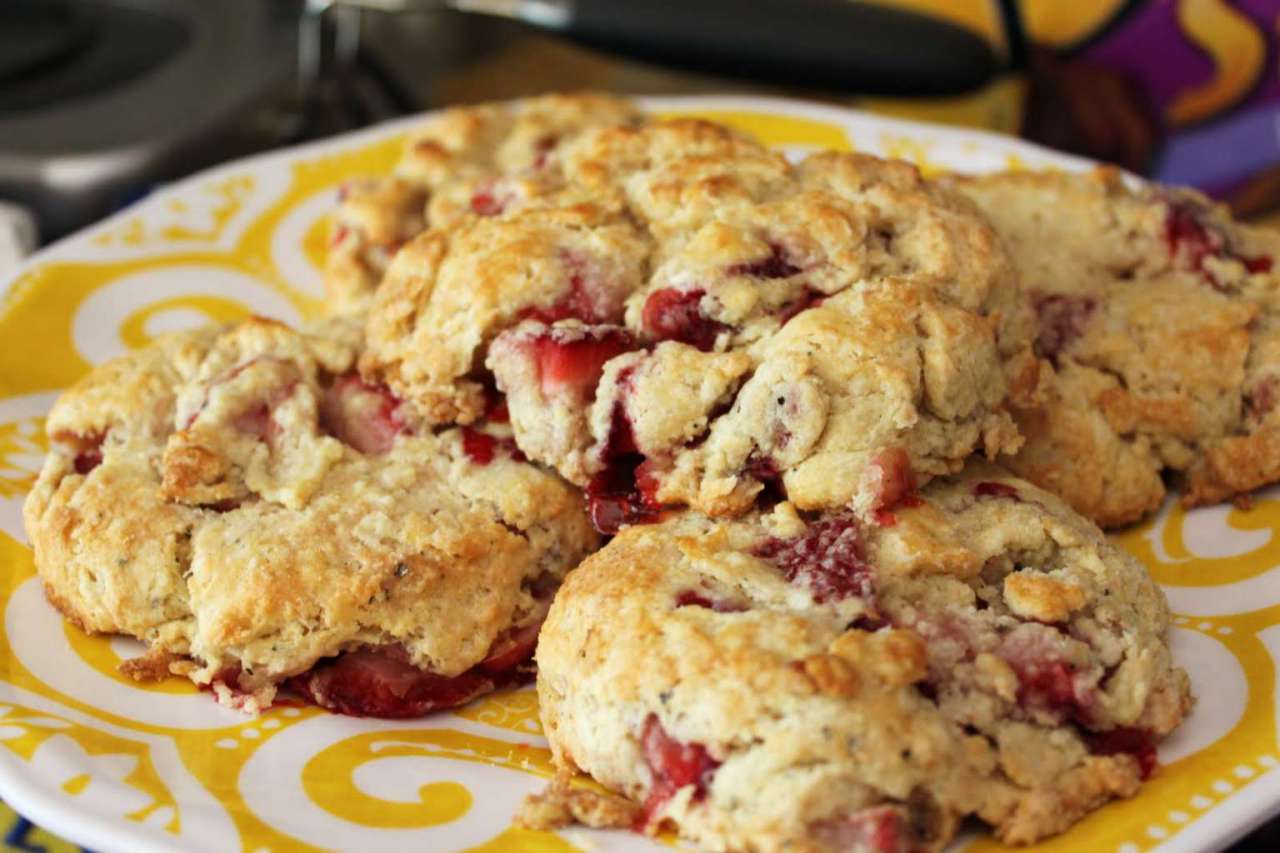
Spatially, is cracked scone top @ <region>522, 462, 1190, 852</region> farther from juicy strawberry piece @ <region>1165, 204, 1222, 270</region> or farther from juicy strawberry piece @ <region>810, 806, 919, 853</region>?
juicy strawberry piece @ <region>1165, 204, 1222, 270</region>

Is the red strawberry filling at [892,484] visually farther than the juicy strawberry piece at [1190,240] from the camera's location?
No

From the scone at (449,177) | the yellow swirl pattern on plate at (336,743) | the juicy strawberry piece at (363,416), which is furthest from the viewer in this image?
the scone at (449,177)

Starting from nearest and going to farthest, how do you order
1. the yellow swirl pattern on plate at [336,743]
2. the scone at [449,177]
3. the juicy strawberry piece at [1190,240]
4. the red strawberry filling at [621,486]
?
the yellow swirl pattern on plate at [336,743], the red strawberry filling at [621,486], the juicy strawberry piece at [1190,240], the scone at [449,177]

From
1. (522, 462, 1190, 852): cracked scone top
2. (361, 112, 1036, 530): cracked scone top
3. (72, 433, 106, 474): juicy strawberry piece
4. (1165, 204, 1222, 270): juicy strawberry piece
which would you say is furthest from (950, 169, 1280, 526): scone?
(72, 433, 106, 474): juicy strawberry piece

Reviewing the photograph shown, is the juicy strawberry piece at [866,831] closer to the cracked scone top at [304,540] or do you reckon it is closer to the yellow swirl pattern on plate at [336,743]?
the yellow swirl pattern on plate at [336,743]

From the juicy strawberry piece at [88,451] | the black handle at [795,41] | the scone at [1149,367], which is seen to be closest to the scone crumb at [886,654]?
the scone at [1149,367]

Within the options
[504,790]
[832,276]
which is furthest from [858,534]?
[504,790]

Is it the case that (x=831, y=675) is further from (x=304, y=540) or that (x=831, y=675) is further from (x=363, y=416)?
(x=363, y=416)

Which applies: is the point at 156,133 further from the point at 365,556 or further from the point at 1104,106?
the point at 1104,106
